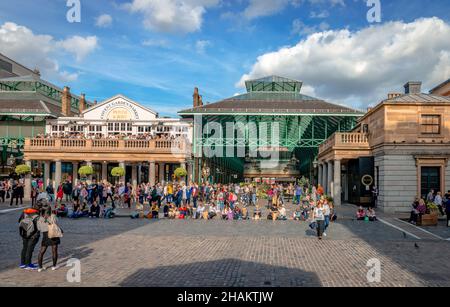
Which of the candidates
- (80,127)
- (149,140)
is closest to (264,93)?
(149,140)

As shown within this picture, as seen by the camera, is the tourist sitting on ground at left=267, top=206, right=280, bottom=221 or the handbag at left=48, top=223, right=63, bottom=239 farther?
the tourist sitting on ground at left=267, top=206, right=280, bottom=221

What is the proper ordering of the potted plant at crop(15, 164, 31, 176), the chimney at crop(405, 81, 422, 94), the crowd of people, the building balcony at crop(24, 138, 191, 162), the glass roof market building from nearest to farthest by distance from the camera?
the crowd of people, the chimney at crop(405, 81, 422, 94), the potted plant at crop(15, 164, 31, 176), the building balcony at crop(24, 138, 191, 162), the glass roof market building

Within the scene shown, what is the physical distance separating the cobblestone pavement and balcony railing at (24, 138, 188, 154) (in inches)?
662

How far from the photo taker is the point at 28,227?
32.7ft

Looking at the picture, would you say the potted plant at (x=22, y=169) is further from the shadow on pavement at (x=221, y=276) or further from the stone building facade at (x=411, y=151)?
the stone building facade at (x=411, y=151)

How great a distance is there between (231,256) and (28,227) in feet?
17.8

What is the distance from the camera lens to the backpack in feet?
32.7

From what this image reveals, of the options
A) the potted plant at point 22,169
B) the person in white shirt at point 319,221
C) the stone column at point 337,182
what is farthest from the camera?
the potted plant at point 22,169

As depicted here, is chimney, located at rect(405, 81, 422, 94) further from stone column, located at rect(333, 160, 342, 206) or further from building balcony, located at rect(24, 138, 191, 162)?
building balcony, located at rect(24, 138, 191, 162)

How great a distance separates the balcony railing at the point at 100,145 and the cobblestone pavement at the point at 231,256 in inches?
662

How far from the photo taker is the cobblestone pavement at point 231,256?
910 cm
